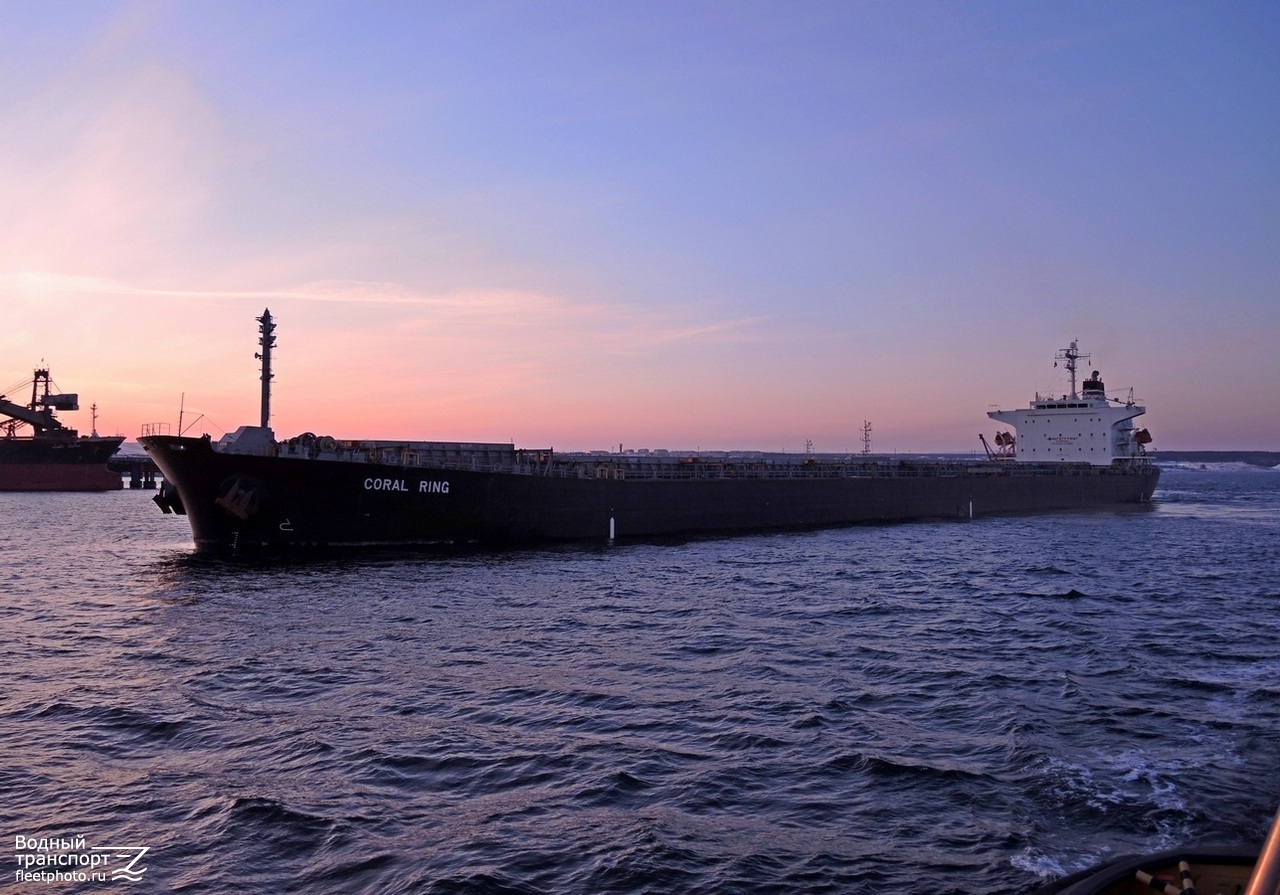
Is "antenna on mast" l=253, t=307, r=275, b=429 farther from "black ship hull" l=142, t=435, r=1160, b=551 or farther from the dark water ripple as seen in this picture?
the dark water ripple

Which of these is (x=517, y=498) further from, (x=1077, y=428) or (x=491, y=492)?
(x=1077, y=428)

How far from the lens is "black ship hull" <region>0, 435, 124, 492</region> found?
77.1m

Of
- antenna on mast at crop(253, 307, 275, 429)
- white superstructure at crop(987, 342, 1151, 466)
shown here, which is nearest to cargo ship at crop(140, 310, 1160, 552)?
antenna on mast at crop(253, 307, 275, 429)

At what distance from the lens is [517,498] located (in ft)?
107

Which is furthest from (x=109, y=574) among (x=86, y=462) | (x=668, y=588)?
(x=86, y=462)

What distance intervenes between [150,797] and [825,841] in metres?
7.48

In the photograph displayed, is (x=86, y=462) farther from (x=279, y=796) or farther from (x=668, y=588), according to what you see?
(x=279, y=796)

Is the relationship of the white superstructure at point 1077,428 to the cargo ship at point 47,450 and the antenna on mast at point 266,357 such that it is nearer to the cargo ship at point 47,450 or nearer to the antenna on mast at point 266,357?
the antenna on mast at point 266,357

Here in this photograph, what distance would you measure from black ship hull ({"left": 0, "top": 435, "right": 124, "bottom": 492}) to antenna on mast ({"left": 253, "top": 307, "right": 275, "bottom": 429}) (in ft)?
201

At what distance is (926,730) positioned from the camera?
1150 cm

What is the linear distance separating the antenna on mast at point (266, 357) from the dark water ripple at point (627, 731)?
10.3 m

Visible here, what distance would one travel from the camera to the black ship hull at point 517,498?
28.4 m

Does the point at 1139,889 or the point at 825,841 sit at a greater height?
the point at 1139,889

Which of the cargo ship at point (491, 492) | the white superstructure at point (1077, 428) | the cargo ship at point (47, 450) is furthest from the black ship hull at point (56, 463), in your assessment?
the white superstructure at point (1077, 428)
